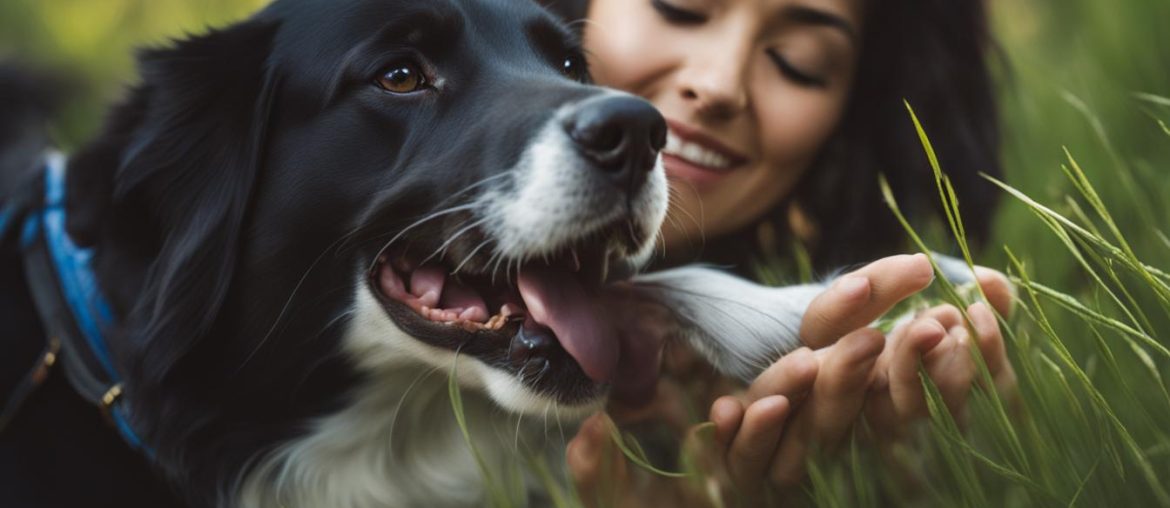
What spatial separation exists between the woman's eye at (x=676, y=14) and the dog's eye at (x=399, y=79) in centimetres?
86

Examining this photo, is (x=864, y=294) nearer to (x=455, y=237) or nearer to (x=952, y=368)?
(x=952, y=368)

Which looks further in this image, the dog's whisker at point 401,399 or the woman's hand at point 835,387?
the dog's whisker at point 401,399

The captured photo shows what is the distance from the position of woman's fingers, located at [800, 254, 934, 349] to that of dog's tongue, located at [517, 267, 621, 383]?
301 millimetres

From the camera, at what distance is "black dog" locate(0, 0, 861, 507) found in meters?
1.59

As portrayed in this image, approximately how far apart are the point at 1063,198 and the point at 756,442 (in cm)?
170

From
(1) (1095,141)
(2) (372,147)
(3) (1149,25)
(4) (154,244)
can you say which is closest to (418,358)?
(2) (372,147)

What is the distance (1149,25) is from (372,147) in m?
2.64

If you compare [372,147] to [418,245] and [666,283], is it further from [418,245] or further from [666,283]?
[666,283]

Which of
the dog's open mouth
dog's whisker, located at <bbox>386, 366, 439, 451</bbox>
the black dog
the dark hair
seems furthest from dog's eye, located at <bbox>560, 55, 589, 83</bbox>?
the dark hair

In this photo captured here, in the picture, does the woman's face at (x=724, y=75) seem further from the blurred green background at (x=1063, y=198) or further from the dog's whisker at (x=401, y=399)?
the dog's whisker at (x=401, y=399)

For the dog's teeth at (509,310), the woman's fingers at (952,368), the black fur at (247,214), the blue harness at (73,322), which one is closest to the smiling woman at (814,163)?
the woman's fingers at (952,368)

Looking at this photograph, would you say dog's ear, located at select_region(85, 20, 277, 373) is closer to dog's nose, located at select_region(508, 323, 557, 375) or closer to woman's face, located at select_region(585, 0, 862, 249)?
dog's nose, located at select_region(508, 323, 557, 375)

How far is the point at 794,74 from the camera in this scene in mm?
2496

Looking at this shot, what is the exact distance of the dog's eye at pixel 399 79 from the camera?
1.73 m
